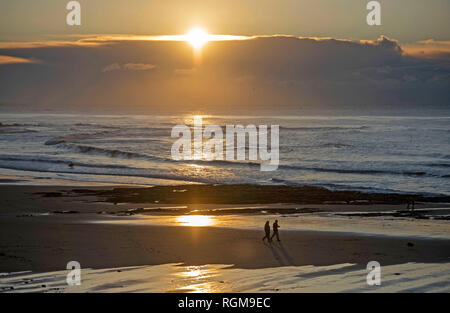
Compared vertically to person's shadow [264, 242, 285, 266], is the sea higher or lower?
higher

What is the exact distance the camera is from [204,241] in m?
17.6

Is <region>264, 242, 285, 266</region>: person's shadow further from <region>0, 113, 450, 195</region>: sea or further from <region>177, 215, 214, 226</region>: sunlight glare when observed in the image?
<region>0, 113, 450, 195</region>: sea

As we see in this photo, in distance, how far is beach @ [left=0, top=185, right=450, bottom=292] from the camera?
1471 centimetres

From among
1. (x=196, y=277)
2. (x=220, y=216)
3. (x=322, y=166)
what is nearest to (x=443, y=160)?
(x=322, y=166)

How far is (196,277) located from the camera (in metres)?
13.5

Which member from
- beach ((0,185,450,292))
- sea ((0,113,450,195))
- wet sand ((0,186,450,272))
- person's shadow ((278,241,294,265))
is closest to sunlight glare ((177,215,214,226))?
beach ((0,185,450,292))

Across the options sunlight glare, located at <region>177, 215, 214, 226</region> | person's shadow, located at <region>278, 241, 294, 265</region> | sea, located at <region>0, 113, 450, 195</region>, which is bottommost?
person's shadow, located at <region>278, 241, 294, 265</region>

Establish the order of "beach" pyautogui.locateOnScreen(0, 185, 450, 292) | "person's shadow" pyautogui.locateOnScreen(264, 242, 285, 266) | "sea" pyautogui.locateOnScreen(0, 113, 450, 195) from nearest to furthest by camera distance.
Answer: "beach" pyautogui.locateOnScreen(0, 185, 450, 292) < "person's shadow" pyautogui.locateOnScreen(264, 242, 285, 266) < "sea" pyautogui.locateOnScreen(0, 113, 450, 195)

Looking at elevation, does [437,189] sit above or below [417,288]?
above

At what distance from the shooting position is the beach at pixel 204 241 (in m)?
14.7

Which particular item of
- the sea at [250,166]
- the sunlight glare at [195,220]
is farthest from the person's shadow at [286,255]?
the sea at [250,166]

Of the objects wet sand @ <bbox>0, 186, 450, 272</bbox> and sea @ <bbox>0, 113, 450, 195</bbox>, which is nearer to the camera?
wet sand @ <bbox>0, 186, 450, 272</bbox>
